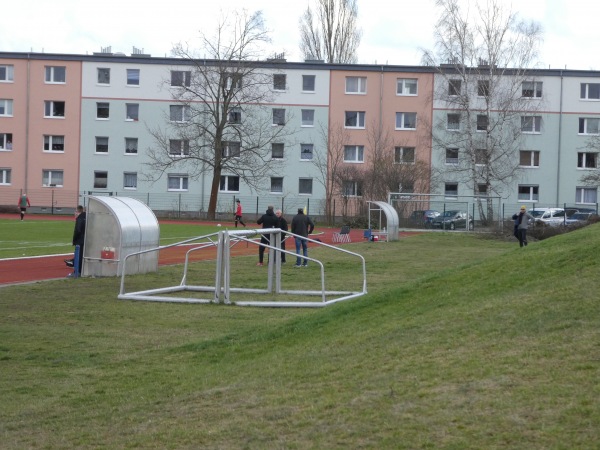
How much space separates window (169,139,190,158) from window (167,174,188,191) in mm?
2091

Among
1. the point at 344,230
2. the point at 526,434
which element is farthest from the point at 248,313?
the point at 344,230

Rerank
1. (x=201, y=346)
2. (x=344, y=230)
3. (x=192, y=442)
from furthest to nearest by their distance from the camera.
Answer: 1. (x=344, y=230)
2. (x=201, y=346)
3. (x=192, y=442)

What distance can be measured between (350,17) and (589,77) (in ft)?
77.3

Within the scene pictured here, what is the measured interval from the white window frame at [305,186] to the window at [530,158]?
53.0ft

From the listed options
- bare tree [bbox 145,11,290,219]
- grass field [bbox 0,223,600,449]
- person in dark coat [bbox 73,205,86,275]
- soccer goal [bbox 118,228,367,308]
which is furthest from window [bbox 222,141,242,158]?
grass field [bbox 0,223,600,449]

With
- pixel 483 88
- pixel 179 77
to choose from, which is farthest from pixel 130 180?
pixel 483 88

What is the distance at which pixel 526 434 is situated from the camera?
6.09 meters

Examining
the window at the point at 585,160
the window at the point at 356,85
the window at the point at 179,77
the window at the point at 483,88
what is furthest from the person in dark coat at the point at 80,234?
the window at the point at 585,160

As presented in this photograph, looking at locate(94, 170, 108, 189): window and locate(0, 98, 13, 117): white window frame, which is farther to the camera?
locate(94, 170, 108, 189): window

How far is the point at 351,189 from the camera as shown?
67.6 metres

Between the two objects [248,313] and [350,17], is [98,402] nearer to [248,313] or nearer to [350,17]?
[248,313]

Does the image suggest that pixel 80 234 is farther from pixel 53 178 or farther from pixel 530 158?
pixel 530 158

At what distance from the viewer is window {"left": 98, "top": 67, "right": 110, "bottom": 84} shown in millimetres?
73912

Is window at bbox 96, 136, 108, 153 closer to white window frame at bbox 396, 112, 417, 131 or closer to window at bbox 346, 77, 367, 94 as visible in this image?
window at bbox 346, 77, 367, 94
